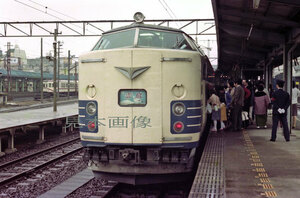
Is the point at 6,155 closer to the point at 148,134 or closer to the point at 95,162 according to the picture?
the point at 95,162

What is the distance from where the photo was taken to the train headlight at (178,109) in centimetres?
597

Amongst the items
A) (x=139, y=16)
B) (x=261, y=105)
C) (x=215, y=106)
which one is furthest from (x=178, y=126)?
(x=261, y=105)

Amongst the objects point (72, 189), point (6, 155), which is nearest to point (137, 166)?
point (72, 189)

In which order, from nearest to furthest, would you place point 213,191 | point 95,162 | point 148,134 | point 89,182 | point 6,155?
point 213,191, point 148,134, point 95,162, point 89,182, point 6,155

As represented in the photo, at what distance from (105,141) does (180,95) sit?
58.0 inches

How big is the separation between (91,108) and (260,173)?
9.96ft

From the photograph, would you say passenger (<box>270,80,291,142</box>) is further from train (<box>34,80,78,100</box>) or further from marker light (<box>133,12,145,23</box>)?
train (<box>34,80,78,100</box>)

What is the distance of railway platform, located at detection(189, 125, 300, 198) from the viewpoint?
4.90 meters

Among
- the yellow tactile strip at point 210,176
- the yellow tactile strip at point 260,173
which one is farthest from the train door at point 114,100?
the yellow tactile strip at point 260,173

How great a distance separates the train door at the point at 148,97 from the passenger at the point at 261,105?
6.65 m

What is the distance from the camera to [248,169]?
622 centimetres

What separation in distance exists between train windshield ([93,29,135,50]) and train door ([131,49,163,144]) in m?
0.63

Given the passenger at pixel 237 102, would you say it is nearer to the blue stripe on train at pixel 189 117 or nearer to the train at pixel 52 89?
the blue stripe on train at pixel 189 117

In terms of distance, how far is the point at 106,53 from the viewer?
6.11 meters
